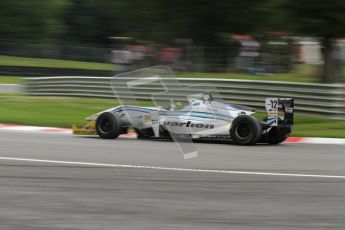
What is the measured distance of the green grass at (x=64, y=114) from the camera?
46.0 feet

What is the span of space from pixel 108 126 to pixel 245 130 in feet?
8.89

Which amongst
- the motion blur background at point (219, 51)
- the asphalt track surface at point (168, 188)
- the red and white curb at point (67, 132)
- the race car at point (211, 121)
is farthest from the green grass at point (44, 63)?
the asphalt track surface at point (168, 188)

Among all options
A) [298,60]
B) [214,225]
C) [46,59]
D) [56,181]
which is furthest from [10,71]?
[214,225]

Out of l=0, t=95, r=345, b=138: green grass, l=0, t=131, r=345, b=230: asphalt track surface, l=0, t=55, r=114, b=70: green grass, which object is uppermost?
l=0, t=55, r=114, b=70: green grass

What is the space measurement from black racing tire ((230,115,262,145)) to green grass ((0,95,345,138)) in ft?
8.30

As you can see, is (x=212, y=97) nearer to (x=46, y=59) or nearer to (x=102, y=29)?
(x=46, y=59)

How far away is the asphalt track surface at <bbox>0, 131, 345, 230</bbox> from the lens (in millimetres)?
5719

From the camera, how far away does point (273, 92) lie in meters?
15.6

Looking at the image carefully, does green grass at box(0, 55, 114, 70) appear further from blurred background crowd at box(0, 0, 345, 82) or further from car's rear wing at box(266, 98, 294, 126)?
car's rear wing at box(266, 98, 294, 126)

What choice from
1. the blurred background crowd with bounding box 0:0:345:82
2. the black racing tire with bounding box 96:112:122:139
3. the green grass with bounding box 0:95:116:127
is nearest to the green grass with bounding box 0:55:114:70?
the blurred background crowd with bounding box 0:0:345:82

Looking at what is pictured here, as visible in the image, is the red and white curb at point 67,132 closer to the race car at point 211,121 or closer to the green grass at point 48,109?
the green grass at point 48,109

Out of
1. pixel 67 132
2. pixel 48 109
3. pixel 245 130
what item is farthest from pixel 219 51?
pixel 245 130

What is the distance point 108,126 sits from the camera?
12.3 m

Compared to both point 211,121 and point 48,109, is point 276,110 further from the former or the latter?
point 48,109
